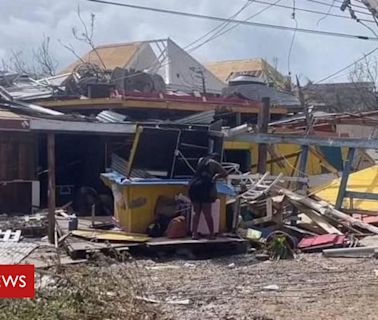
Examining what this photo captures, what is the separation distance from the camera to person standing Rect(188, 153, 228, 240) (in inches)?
495

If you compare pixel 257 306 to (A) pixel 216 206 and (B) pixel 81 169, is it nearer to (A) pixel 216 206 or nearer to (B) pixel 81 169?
(A) pixel 216 206

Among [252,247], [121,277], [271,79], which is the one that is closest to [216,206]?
[252,247]

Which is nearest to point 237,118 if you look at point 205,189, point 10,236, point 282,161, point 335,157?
point 282,161

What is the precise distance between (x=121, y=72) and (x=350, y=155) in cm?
851

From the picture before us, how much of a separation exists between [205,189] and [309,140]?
3923 mm

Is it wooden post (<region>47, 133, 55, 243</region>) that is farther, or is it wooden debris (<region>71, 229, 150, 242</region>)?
wooden post (<region>47, 133, 55, 243</region>)

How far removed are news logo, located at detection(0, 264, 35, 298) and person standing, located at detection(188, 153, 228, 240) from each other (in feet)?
17.8

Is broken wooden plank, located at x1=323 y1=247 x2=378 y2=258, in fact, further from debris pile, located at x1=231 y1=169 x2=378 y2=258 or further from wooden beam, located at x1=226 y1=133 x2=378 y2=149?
wooden beam, located at x1=226 y1=133 x2=378 y2=149

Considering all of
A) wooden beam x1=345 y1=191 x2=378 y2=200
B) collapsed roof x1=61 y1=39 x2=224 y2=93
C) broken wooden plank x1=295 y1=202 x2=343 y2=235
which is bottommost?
broken wooden plank x1=295 y1=202 x2=343 y2=235

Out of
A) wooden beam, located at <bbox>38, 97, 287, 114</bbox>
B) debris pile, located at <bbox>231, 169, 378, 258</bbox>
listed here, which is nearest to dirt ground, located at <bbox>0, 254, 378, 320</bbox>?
debris pile, located at <bbox>231, 169, 378, 258</bbox>

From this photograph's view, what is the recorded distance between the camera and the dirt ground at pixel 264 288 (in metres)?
7.98

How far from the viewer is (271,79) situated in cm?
3725

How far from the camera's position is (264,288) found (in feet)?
30.7

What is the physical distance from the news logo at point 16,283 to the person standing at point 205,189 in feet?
17.8
